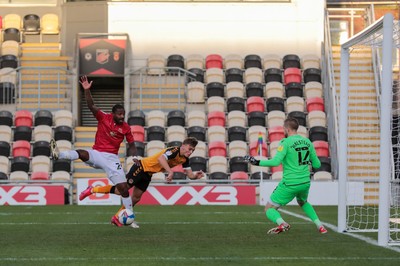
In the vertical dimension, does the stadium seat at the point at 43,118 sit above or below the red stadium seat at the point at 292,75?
below

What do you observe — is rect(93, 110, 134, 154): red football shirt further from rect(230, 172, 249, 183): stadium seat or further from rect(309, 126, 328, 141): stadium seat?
rect(309, 126, 328, 141): stadium seat

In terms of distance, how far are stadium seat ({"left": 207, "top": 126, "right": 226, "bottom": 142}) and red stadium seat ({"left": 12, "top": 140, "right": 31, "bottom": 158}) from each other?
16.8 ft

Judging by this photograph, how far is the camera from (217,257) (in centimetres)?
Answer: 918

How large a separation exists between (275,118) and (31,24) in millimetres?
9372

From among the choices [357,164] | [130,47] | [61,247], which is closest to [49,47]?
[130,47]

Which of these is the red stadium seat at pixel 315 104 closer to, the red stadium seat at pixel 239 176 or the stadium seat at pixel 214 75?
the stadium seat at pixel 214 75

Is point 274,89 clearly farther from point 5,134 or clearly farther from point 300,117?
point 5,134

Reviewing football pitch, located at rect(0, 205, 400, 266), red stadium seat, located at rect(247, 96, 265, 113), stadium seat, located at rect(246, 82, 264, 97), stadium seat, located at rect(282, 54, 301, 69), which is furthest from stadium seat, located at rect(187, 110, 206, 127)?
football pitch, located at rect(0, 205, 400, 266)

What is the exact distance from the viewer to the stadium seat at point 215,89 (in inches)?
1070

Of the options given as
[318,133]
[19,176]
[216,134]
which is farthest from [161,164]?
[318,133]

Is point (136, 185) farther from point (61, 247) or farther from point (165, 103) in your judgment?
point (165, 103)

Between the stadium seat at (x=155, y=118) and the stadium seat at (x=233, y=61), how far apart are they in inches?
124

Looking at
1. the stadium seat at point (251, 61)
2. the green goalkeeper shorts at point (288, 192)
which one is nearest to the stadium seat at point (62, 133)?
the stadium seat at point (251, 61)

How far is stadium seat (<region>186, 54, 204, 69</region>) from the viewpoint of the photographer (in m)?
28.1
